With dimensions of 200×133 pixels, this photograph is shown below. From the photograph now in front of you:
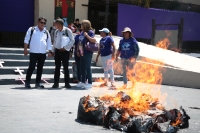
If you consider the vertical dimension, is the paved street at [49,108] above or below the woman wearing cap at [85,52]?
below

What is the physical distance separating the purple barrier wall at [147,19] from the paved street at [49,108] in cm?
869

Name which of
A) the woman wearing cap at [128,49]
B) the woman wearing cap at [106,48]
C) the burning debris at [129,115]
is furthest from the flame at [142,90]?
the woman wearing cap at [106,48]

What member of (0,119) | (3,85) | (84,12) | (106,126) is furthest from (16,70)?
(84,12)

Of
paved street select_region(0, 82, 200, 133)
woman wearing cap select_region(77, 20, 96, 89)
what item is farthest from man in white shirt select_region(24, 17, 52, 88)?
woman wearing cap select_region(77, 20, 96, 89)

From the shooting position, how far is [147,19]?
20844mm

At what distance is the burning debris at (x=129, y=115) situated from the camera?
19.7 ft

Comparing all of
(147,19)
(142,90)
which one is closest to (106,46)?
(142,90)

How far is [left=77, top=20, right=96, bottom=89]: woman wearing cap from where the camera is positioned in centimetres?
1069

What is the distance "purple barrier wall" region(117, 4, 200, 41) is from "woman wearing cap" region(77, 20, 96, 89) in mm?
8694

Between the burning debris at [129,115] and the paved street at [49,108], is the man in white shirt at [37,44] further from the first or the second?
the burning debris at [129,115]

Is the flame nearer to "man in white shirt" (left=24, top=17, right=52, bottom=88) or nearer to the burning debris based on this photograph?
the burning debris

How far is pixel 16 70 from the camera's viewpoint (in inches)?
482

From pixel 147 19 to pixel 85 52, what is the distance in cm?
1069

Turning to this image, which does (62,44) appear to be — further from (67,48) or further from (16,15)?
(16,15)
